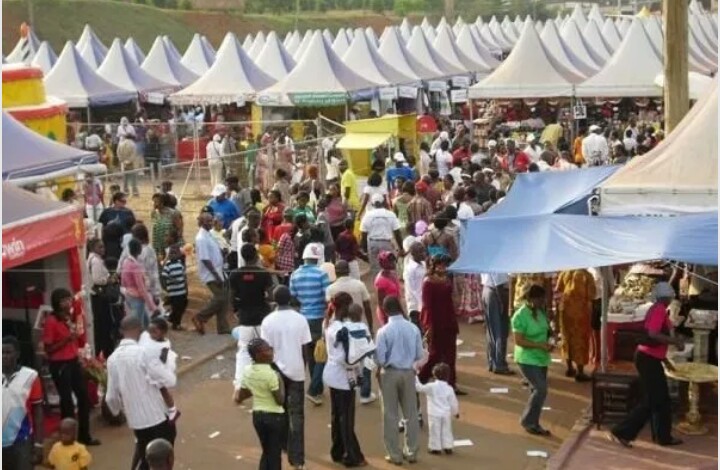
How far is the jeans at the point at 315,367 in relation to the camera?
10.8 metres

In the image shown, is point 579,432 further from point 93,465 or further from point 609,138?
point 609,138

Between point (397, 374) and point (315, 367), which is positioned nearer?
point (397, 374)

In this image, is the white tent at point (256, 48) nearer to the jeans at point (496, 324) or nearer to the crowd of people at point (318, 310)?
the crowd of people at point (318, 310)

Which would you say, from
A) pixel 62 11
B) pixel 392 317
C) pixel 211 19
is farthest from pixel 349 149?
pixel 211 19

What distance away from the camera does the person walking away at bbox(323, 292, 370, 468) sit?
9.16 meters

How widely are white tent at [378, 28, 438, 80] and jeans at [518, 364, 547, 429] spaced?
27.3 m

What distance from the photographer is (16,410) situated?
8117 mm

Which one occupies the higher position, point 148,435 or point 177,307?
point 148,435

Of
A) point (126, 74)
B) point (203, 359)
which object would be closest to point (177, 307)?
point (203, 359)

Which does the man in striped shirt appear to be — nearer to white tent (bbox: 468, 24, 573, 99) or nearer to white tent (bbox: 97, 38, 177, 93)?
white tent (bbox: 468, 24, 573, 99)

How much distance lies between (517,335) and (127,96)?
24572 millimetres

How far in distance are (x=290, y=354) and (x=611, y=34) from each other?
38716 mm

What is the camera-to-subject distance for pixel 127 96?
3278 centimetres

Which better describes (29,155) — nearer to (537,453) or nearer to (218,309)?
(218,309)
